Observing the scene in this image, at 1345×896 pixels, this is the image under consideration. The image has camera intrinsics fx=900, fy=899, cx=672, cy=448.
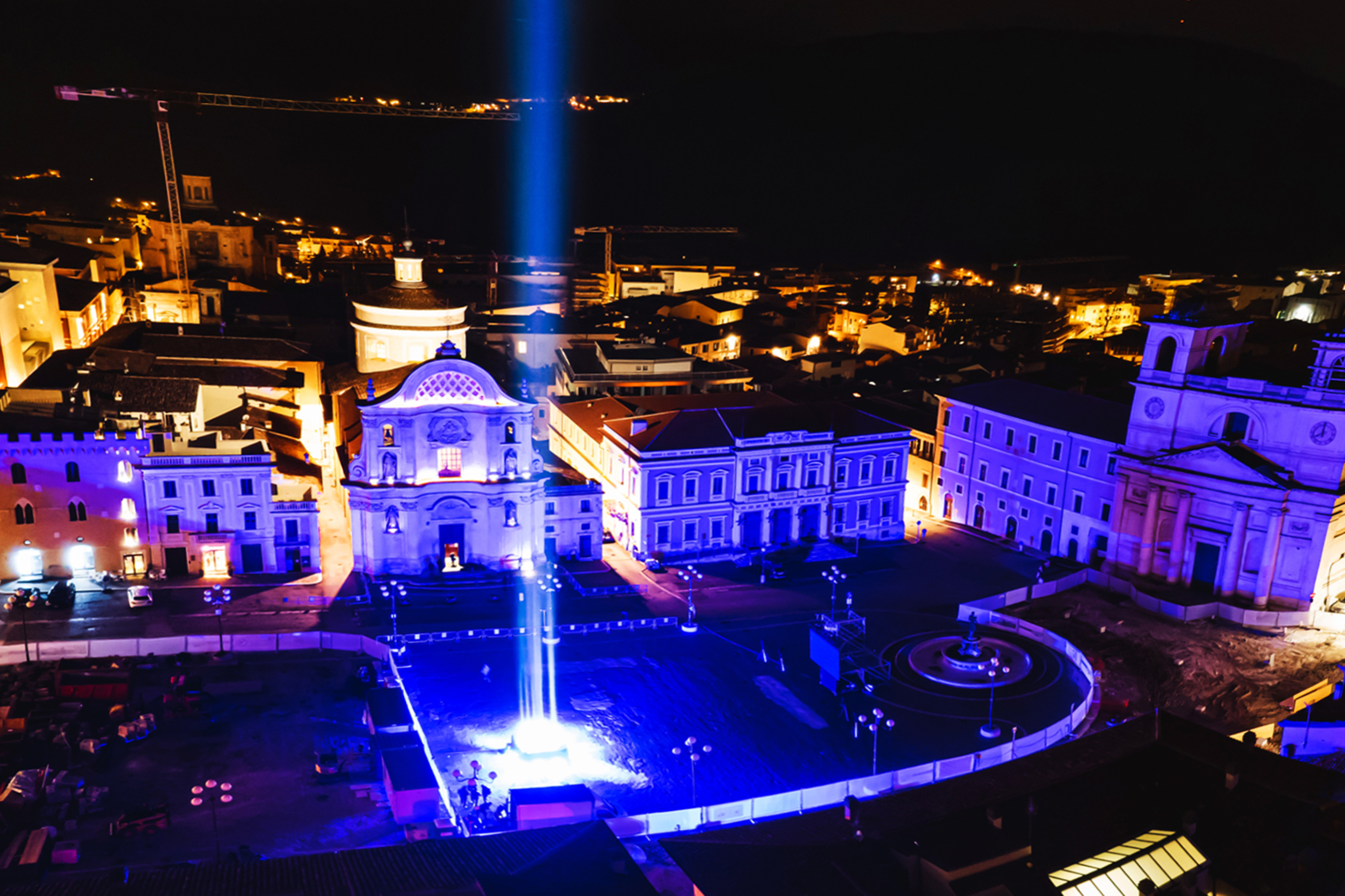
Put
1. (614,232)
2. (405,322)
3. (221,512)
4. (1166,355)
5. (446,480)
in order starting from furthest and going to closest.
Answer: (614,232) → (405,322) → (1166,355) → (446,480) → (221,512)

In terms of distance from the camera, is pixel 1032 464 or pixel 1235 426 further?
pixel 1032 464

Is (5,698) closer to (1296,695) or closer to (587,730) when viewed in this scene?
(587,730)

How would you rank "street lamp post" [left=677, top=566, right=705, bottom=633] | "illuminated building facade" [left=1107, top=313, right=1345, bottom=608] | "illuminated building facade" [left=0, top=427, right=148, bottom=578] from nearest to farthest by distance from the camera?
"illuminated building facade" [left=0, top=427, right=148, bottom=578] → "street lamp post" [left=677, top=566, right=705, bottom=633] → "illuminated building facade" [left=1107, top=313, right=1345, bottom=608]

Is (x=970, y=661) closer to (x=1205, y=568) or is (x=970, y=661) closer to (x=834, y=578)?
(x=834, y=578)

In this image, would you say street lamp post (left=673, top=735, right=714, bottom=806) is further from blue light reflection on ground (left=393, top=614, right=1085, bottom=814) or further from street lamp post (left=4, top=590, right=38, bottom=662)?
street lamp post (left=4, top=590, right=38, bottom=662)

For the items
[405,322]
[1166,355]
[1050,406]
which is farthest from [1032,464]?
[405,322]

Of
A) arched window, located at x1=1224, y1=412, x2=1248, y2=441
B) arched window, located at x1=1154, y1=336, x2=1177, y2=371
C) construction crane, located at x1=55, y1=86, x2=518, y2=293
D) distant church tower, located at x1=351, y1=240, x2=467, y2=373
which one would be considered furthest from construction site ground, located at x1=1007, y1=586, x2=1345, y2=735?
construction crane, located at x1=55, y1=86, x2=518, y2=293

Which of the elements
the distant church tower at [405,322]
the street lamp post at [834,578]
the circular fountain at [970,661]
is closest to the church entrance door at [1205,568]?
the circular fountain at [970,661]
